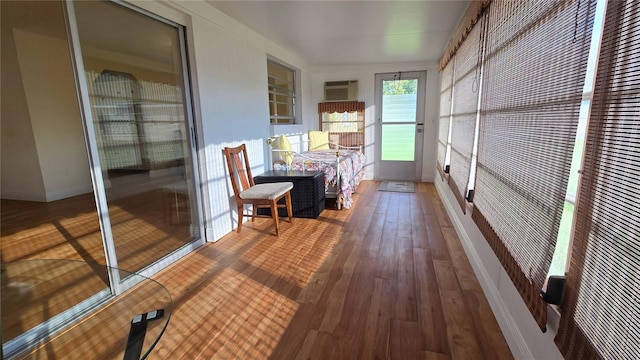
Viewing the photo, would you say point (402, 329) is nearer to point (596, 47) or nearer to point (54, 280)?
point (596, 47)

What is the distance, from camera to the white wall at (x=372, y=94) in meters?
5.32

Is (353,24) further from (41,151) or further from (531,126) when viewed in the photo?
(41,151)

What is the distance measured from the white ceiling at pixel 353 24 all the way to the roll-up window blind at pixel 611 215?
2244mm

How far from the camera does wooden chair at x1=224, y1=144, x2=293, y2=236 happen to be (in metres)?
2.99

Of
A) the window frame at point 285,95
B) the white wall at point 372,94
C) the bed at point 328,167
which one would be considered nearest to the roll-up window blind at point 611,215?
the bed at point 328,167

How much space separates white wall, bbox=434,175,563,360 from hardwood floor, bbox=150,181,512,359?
0.23 ft

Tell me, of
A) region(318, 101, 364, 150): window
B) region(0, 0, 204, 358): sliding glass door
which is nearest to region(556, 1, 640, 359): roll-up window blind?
region(0, 0, 204, 358): sliding glass door

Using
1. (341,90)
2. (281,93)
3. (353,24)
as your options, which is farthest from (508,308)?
(341,90)

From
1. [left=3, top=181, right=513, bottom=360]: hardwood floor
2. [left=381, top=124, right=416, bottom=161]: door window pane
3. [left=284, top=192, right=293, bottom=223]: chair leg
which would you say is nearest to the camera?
[left=3, top=181, right=513, bottom=360]: hardwood floor

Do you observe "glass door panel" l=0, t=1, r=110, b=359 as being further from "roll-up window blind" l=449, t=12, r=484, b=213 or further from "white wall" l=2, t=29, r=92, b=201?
"roll-up window blind" l=449, t=12, r=484, b=213

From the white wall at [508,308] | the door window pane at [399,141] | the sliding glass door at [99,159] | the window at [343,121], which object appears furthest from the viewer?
the window at [343,121]

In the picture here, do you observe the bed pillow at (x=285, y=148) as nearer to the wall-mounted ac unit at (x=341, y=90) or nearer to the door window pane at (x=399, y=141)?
the wall-mounted ac unit at (x=341, y=90)

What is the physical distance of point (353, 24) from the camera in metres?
3.20

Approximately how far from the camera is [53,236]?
116 inches
